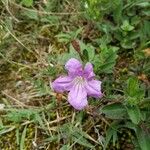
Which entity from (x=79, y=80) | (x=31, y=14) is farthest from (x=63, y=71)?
(x=31, y=14)

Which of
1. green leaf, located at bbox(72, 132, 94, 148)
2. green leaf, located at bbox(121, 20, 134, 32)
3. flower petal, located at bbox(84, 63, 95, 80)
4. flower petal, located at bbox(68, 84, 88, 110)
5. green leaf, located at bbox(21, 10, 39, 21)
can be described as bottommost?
green leaf, located at bbox(72, 132, 94, 148)

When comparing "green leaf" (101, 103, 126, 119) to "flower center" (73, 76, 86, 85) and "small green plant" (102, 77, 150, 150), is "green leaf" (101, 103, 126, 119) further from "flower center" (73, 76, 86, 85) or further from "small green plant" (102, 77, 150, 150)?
"flower center" (73, 76, 86, 85)

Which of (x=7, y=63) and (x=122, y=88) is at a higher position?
(x=7, y=63)

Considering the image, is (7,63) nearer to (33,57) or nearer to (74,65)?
(33,57)

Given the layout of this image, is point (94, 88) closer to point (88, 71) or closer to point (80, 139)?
point (88, 71)

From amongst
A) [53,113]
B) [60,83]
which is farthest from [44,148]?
[60,83]

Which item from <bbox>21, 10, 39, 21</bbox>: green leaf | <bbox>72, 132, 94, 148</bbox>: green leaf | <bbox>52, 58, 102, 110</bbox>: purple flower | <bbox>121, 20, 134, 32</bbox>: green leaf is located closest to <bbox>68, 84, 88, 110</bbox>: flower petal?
<bbox>52, 58, 102, 110</bbox>: purple flower
